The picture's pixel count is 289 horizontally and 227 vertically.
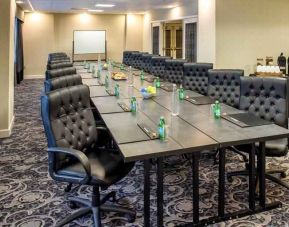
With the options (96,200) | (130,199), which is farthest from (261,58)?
(96,200)

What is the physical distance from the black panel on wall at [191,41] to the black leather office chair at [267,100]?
19.8ft

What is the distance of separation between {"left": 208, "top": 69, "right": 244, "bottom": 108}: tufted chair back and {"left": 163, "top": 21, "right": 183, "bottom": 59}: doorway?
7156mm

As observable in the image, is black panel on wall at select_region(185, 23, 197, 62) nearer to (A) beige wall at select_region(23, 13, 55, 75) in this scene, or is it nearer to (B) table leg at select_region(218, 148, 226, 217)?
(A) beige wall at select_region(23, 13, 55, 75)

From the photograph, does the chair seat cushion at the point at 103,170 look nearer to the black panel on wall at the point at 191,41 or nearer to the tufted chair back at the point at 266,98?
the tufted chair back at the point at 266,98

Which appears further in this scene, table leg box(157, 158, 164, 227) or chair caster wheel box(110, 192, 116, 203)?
chair caster wheel box(110, 192, 116, 203)

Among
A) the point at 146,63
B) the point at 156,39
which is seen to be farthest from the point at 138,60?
the point at 156,39

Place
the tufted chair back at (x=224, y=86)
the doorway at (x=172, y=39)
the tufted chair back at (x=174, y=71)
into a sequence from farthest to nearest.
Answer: the doorway at (x=172, y=39) < the tufted chair back at (x=174, y=71) < the tufted chair back at (x=224, y=86)

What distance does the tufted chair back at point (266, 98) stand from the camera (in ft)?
10.9

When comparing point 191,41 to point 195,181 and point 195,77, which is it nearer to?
point 195,77

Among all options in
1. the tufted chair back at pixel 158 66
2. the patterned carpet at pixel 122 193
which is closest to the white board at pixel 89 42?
the tufted chair back at pixel 158 66

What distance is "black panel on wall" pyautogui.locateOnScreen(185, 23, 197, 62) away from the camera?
9406mm

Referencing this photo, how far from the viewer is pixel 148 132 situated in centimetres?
256

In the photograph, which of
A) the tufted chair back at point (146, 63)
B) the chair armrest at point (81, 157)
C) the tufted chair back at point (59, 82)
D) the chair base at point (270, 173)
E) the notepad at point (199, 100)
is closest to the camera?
the chair armrest at point (81, 157)

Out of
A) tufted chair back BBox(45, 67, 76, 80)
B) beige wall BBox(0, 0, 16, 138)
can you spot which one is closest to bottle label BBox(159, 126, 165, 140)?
tufted chair back BBox(45, 67, 76, 80)
